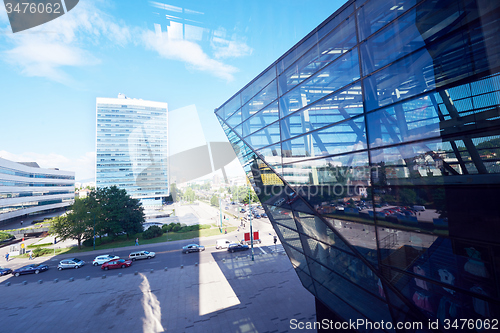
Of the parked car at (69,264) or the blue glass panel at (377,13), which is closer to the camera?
the blue glass panel at (377,13)

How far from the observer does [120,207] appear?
30.7m

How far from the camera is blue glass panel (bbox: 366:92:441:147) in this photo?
4.21 m

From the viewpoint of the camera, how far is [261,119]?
10.3 metres

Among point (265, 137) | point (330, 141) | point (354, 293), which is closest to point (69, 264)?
point (265, 137)

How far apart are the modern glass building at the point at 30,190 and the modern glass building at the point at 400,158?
2168 inches

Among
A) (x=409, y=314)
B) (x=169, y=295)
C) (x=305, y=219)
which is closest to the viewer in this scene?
(x=409, y=314)

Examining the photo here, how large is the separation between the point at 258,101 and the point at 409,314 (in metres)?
9.27

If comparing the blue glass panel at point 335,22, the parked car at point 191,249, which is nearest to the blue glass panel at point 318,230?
the blue glass panel at point 335,22

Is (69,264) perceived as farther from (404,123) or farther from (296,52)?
(404,123)

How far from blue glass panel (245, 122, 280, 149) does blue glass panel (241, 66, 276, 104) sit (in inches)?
83.0

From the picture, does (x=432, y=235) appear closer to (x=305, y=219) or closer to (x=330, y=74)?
(x=305, y=219)

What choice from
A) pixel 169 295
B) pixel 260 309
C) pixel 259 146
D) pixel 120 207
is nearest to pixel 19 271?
pixel 120 207

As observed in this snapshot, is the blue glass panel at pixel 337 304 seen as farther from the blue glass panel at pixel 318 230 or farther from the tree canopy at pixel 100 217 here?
the tree canopy at pixel 100 217

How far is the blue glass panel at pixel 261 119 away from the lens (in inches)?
372
